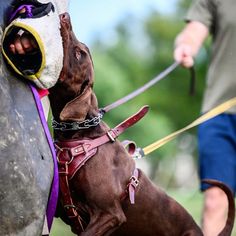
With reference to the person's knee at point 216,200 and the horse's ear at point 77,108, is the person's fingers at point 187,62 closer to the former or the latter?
Result: the person's knee at point 216,200

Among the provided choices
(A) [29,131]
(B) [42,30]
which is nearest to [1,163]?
(A) [29,131]

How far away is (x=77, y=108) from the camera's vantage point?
5152 millimetres

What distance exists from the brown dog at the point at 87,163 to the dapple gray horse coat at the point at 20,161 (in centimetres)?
35

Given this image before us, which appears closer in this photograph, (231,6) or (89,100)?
(89,100)

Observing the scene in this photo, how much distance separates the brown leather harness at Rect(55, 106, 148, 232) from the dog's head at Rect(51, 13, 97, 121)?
15 centimetres

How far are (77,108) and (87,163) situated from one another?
30cm

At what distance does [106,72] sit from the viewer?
31125 mm

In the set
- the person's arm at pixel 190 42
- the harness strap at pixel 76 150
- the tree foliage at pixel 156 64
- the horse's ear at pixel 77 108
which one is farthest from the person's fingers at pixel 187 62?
the tree foliage at pixel 156 64

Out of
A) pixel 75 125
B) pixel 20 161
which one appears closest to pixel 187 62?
pixel 75 125

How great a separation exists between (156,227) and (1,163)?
4.61ft

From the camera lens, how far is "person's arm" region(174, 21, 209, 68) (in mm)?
6695

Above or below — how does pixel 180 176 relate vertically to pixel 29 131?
below

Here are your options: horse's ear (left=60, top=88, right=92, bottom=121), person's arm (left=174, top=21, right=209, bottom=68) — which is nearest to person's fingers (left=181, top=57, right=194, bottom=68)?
person's arm (left=174, top=21, right=209, bottom=68)

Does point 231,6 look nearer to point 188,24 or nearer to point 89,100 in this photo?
point 188,24
